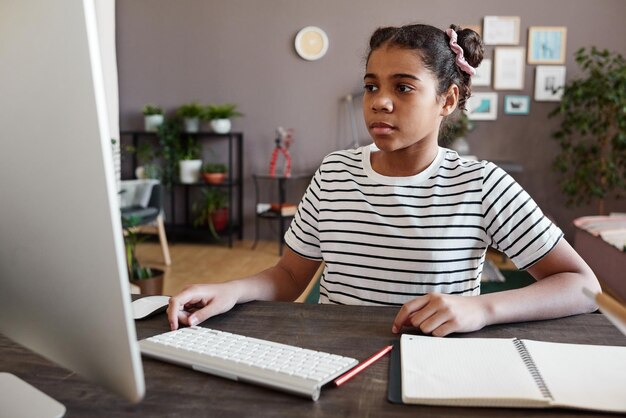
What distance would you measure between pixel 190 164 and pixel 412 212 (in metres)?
4.10

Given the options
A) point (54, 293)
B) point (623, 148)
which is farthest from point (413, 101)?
point (623, 148)

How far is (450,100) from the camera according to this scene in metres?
1.34

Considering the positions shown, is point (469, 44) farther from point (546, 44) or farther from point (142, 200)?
point (546, 44)

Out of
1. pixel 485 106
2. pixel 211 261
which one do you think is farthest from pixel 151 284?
pixel 485 106

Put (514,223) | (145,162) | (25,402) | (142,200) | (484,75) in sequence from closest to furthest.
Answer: (25,402)
(514,223)
(142,200)
(484,75)
(145,162)

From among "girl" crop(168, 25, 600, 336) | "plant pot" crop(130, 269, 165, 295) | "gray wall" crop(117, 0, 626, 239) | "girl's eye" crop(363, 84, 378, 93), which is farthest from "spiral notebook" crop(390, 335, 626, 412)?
"gray wall" crop(117, 0, 626, 239)

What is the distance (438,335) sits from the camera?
35.9 inches

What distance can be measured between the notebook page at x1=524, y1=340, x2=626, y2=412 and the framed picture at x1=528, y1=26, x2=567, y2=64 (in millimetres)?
4546

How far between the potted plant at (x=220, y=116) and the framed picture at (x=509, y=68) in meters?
2.10

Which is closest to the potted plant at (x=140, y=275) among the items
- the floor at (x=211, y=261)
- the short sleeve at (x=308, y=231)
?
the floor at (x=211, y=261)

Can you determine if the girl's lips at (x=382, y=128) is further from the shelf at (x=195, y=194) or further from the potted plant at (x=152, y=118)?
the potted plant at (x=152, y=118)

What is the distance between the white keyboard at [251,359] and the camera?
0.72m

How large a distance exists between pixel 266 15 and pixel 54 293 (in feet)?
16.4

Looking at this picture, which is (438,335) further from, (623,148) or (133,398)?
(623,148)
